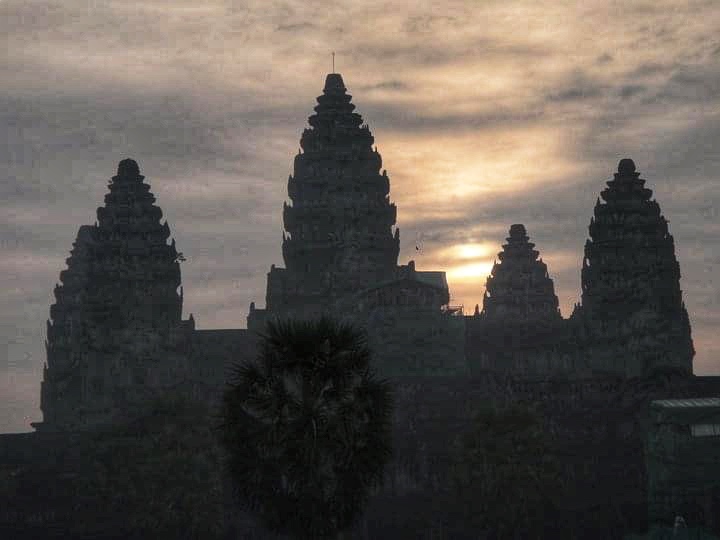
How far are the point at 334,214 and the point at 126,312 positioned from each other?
28296 millimetres

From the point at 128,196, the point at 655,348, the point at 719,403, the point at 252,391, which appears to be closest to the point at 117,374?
the point at 128,196

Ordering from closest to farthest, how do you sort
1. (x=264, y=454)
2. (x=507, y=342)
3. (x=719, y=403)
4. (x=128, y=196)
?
(x=264, y=454) → (x=719, y=403) → (x=507, y=342) → (x=128, y=196)

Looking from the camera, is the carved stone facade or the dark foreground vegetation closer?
the dark foreground vegetation

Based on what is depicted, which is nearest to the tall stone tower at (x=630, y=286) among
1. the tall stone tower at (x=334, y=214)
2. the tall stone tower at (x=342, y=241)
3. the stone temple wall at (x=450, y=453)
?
the stone temple wall at (x=450, y=453)

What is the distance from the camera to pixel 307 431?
227ft

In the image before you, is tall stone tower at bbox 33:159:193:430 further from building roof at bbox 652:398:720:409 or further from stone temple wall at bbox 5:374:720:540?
building roof at bbox 652:398:720:409

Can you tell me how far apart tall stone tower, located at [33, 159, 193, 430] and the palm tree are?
8953 cm

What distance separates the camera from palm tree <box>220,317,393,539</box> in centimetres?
6919

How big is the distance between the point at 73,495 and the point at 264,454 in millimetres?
67517

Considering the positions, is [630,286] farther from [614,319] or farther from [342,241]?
[342,241]

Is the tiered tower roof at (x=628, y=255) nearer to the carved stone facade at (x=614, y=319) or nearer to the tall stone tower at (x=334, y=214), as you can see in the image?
the carved stone facade at (x=614, y=319)

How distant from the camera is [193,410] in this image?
137875 millimetres

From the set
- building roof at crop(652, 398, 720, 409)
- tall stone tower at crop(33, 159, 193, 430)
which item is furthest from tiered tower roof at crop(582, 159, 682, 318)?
tall stone tower at crop(33, 159, 193, 430)

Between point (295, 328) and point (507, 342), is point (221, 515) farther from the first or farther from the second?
point (295, 328)
